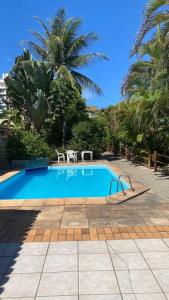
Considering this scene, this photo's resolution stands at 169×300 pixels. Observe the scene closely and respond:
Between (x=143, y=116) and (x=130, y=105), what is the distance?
8.51 ft

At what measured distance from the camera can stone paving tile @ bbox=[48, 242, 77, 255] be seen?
4.27 m

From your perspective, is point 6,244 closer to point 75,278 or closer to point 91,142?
point 75,278

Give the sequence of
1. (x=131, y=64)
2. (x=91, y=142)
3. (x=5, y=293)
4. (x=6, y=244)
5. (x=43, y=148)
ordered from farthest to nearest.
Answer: (x=91, y=142) → (x=43, y=148) → (x=131, y=64) → (x=6, y=244) → (x=5, y=293)

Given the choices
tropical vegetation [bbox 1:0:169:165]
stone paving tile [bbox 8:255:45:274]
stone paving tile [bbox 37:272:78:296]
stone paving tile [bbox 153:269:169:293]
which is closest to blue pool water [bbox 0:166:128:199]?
tropical vegetation [bbox 1:0:169:165]

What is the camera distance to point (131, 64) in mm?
15336

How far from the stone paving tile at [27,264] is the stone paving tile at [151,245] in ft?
4.64

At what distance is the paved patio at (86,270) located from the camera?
10.5 ft

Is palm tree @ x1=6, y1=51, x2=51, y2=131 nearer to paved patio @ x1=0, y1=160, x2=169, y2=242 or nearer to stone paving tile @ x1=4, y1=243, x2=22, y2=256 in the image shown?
paved patio @ x1=0, y1=160, x2=169, y2=242

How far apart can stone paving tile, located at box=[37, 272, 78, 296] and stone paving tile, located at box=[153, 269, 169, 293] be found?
915mm

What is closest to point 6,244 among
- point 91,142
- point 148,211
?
point 148,211

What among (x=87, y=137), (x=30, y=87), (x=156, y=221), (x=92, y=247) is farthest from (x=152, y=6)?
(x=30, y=87)

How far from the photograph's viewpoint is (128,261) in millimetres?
3941

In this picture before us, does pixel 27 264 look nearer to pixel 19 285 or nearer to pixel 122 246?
pixel 19 285

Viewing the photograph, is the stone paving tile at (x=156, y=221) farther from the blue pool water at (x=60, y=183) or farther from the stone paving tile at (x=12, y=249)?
the blue pool water at (x=60, y=183)
